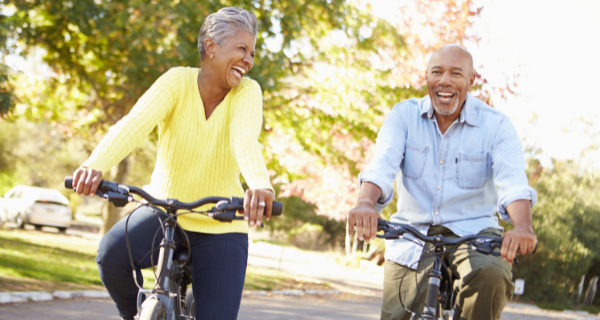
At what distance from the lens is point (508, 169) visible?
10.0 ft

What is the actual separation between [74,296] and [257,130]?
6.10 metres

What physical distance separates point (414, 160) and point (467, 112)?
1.27 feet

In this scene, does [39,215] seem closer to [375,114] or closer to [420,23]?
[375,114]

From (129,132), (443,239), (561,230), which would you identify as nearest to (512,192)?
(443,239)

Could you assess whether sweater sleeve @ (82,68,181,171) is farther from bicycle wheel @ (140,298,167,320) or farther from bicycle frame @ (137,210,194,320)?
bicycle wheel @ (140,298,167,320)

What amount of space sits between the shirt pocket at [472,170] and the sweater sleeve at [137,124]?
5.06 feet

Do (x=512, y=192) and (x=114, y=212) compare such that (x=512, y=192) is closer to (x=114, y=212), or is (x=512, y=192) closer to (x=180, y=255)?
(x=180, y=255)

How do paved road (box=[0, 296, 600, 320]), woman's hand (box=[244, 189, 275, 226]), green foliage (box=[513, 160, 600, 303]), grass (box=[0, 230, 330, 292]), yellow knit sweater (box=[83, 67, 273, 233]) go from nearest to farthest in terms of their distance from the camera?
woman's hand (box=[244, 189, 275, 226]) → yellow knit sweater (box=[83, 67, 273, 233]) → paved road (box=[0, 296, 600, 320]) → grass (box=[0, 230, 330, 292]) → green foliage (box=[513, 160, 600, 303])

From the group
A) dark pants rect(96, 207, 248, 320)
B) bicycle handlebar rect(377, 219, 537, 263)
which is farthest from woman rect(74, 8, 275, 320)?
bicycle handlebar rect(377, 219, 537, 263)

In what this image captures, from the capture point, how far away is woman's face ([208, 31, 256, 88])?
3133 mm

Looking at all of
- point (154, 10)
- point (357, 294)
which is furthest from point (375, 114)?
point (154, 10)

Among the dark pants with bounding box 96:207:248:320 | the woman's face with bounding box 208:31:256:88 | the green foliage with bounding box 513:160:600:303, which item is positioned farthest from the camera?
the green foliage with bounding box 513:160:600:303

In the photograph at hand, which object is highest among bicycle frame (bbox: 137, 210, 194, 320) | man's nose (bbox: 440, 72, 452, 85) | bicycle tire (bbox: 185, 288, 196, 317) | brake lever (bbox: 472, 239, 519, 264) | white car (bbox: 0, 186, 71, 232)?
man's nose (bbox: 440, 72, 452, 85)

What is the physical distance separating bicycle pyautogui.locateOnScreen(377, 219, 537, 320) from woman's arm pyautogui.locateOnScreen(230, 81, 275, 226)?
56cm
